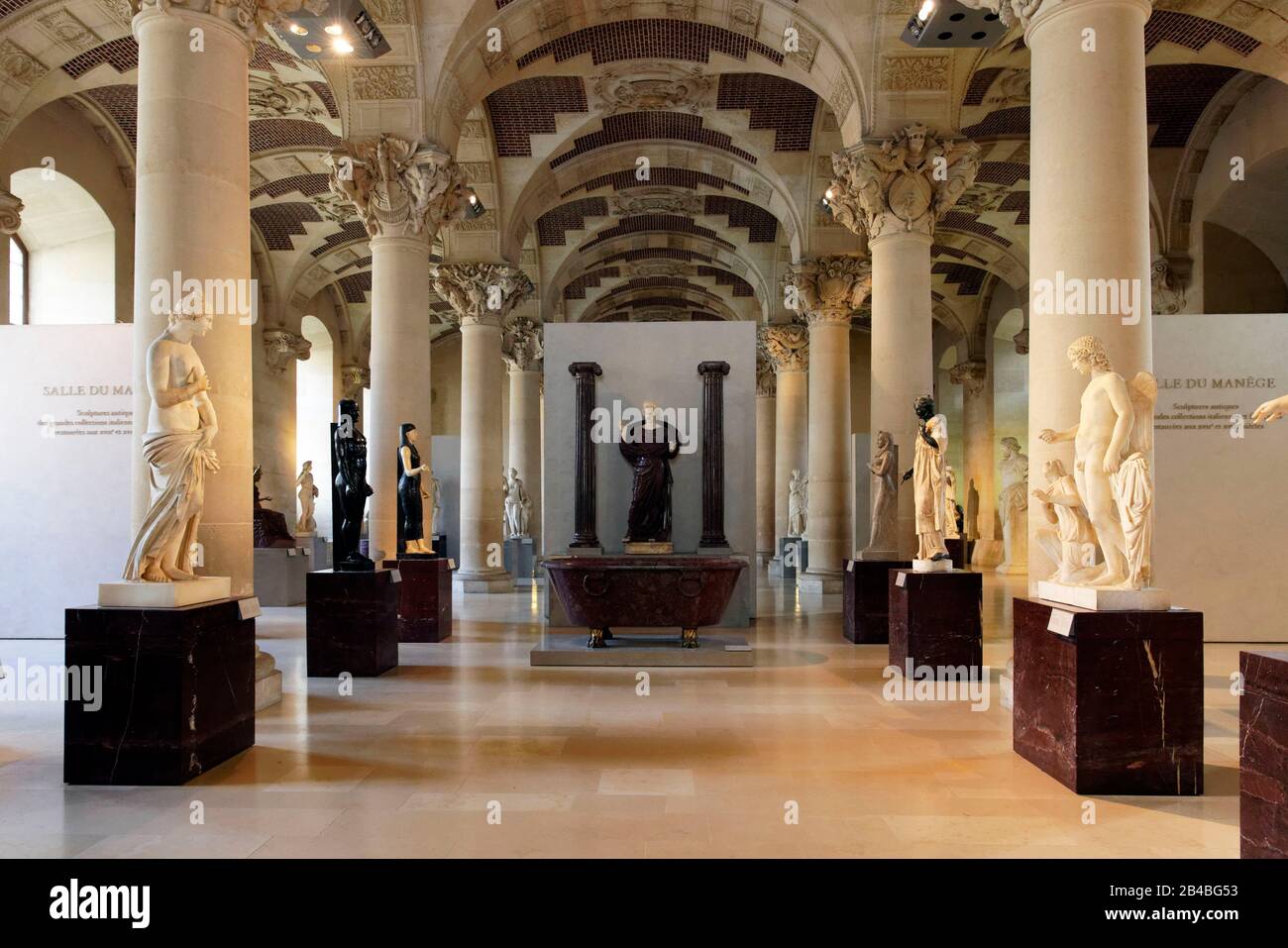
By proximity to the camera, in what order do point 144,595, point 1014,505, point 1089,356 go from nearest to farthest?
point 144,595 → point 1089,356 → point 1014,505

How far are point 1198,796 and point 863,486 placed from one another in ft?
39.6

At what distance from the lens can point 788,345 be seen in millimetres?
22125

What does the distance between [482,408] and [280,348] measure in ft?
27.5

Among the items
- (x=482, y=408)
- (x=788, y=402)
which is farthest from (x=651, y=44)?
(x=788, y=402)

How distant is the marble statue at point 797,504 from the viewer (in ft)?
74.8

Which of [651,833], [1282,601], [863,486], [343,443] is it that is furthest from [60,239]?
[1282,601]

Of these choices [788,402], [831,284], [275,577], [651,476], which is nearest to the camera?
[651,476]

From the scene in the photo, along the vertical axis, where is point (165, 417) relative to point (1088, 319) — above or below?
below

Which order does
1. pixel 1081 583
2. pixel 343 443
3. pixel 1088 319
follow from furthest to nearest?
1. pixel 343 443
2. pixel 1088 319
3. pixel 1081 583

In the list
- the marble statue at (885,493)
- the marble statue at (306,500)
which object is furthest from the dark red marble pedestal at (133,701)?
the marble statue at (306,500)

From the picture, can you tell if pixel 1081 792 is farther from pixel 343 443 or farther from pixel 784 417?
pixel 784 417

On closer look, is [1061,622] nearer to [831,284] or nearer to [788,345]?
[831,284]

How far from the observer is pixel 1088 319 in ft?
18.5

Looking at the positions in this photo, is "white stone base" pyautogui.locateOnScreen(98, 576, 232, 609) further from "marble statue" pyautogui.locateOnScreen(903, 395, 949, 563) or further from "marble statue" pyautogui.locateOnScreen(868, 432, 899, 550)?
"marble statue" pyautogui.locateOnScreen(868, 432, 899, 550)
